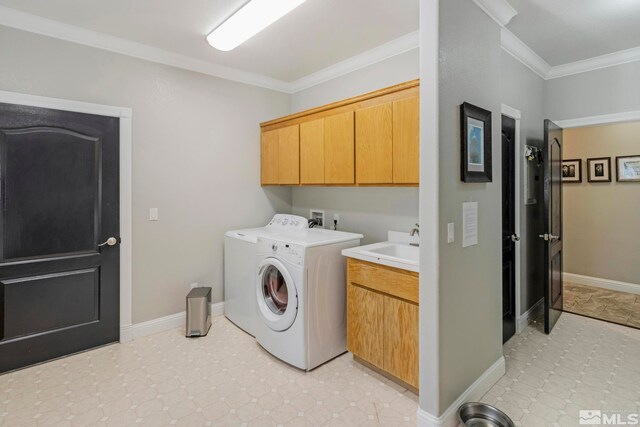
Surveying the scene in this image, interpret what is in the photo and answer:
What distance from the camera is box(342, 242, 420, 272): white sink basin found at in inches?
85.0

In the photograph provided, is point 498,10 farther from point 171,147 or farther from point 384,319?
point 171,147

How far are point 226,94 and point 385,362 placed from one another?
3.03 metres

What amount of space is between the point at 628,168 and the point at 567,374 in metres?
3.35

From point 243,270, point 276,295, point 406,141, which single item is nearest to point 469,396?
point 276,295

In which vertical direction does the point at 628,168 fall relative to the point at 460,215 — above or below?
above

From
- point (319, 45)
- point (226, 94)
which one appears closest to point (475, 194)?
point (319, 45)

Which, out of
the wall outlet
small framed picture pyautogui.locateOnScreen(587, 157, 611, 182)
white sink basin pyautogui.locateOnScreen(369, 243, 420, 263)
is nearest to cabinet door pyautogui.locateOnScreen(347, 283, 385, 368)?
white sink basin pyautogui.locateOnScreen(369, 243, 420, 263)

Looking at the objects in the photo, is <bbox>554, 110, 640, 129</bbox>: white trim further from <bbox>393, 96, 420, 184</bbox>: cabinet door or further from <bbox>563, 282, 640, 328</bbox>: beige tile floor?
<bbox>393, 96, 420, 184</bbox>: cabinet door

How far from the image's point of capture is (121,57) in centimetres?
292

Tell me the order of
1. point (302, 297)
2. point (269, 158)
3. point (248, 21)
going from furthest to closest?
point (269, 158)
point (302, 297)
point (248, 21)

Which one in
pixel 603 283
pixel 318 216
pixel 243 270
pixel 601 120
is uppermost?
pixel 601 120

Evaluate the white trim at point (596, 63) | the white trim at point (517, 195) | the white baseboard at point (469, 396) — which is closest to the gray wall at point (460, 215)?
the white baseboard at point (469, 396)

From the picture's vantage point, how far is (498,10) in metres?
2.27

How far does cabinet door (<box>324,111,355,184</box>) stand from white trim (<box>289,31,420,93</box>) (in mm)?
748
